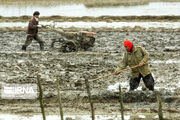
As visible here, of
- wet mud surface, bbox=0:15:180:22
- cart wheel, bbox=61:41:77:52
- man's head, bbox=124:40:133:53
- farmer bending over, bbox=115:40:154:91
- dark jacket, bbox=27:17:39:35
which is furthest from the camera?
wet mud surface, bbox=0:15:180:22

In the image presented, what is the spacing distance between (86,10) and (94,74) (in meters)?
16.9

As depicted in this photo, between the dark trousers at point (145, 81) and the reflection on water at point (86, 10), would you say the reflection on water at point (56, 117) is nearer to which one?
the dark trousers at point (145, 81)

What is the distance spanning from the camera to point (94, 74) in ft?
36.6

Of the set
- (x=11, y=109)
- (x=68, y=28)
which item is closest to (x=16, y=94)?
(x=11, y=109)

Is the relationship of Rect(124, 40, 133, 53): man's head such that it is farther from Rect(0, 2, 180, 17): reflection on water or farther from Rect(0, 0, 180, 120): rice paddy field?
Rect(0, 2, 180, 17): reflection on water

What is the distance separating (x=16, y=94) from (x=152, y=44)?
8.12 m

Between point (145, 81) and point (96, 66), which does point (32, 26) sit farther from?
point (145, 81)

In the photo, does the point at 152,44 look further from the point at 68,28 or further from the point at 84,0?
the point at 84,0

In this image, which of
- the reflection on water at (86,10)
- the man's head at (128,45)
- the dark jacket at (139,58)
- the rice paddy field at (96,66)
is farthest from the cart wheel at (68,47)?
the reflection on water at (86,10)

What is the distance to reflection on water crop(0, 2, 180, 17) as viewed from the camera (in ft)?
83.5

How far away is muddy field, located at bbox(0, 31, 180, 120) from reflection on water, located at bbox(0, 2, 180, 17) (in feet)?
26.4

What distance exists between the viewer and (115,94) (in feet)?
31.0

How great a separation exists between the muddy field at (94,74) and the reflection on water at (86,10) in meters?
8.06

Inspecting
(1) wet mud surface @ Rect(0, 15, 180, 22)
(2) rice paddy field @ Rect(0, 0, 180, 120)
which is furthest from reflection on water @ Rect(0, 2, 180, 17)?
(1) wet mud surface @ Rect(0, 15, 180, 22)
